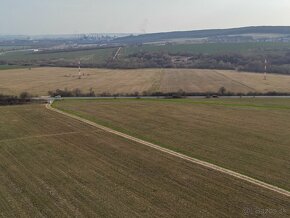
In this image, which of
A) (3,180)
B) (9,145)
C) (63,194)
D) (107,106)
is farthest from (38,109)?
(63,194)

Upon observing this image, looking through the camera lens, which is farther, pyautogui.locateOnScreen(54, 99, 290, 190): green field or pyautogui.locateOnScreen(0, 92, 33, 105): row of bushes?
pyautogui.locateOnScreen(0, 92, 33, 105): row of bushes

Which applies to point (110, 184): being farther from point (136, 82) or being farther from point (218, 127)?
Result: point (136, 82)

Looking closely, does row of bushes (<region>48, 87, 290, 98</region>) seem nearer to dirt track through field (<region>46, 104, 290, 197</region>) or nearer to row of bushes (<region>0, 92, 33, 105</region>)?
row of bushes (<region>0, 92, 33, 105</region>)

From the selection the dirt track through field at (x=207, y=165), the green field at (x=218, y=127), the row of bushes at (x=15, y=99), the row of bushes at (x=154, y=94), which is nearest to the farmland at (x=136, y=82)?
the row of bushes at (x=154, y=94)

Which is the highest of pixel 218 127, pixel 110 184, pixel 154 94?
pixel 110 184

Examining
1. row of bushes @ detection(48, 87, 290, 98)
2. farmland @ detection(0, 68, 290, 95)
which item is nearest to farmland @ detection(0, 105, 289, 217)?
row of bushes @ detection(48, 87, 290, 98)

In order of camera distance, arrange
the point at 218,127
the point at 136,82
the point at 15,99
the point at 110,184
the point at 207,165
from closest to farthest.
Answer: the point at 110,184 < the point at 207,165 < the point at 218,127 < the point at 15,99 < the point at 136,82

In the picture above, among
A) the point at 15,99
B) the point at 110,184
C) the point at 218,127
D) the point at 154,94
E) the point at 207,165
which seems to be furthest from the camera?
the point at 154,94

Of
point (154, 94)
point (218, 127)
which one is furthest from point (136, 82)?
point (218, 127)
